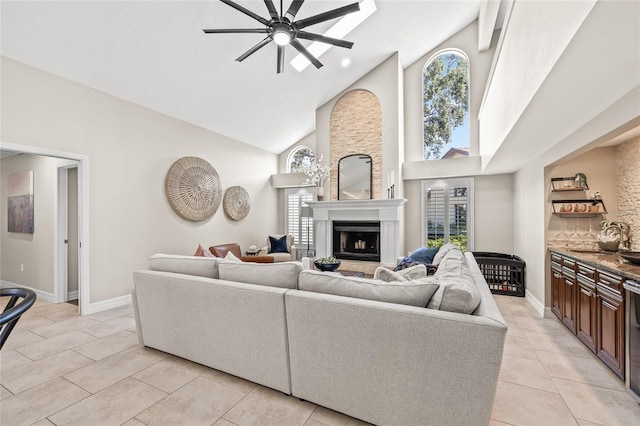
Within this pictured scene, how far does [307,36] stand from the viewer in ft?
9.04

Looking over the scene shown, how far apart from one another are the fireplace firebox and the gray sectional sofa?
3.54m

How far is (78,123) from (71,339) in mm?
2608

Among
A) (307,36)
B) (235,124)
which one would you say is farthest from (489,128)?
(235,124)

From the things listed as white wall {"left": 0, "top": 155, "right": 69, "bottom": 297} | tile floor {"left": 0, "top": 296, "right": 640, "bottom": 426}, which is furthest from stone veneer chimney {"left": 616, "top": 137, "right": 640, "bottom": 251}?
white wall {"left": 0, "top": 155, "right": 69, "bottom": 297}

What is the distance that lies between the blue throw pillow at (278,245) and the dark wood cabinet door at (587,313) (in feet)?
15.9

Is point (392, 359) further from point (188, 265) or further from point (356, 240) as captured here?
point (356, 240)

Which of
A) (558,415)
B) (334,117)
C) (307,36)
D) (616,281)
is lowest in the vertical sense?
(558,415)

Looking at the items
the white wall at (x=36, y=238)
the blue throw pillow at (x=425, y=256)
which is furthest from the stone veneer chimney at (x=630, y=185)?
the white wall at (x=36, y=238)

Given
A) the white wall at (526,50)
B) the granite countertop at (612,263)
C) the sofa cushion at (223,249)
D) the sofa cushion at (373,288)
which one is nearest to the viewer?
the white wall at (526,50)

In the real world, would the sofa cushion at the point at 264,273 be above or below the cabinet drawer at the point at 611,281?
above

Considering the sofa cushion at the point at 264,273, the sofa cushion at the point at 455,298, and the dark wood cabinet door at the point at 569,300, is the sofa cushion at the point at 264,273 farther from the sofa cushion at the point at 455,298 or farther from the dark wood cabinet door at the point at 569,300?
the dark wood cabinet door at the point at 569,300

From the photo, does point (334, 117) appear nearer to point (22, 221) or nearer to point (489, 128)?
point (489, 128)

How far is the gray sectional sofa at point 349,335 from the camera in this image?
1.40 metres

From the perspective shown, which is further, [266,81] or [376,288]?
[266,81]
